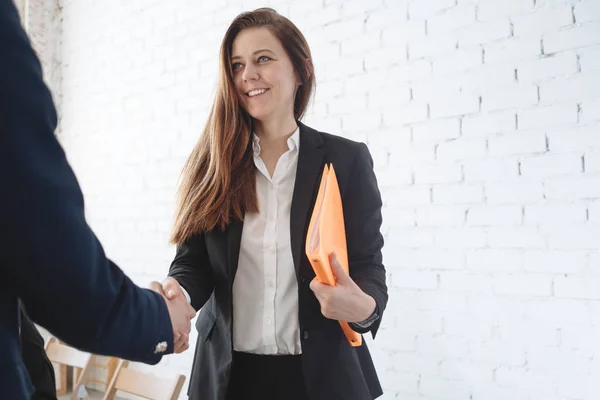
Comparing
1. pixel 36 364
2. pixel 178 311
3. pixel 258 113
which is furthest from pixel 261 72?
pixel 36 364

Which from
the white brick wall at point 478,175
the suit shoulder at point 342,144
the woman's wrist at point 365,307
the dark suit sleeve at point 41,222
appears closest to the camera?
the dark suit sleeve at point 41,222

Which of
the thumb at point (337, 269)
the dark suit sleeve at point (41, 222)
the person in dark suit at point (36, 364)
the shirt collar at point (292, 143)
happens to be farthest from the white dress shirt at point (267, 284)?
the dark suit sleeve at point (41, 222)

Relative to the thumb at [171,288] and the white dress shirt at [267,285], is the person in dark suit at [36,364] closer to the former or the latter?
the thumb at [171,288]

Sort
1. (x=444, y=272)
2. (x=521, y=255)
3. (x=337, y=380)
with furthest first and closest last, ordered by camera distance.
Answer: (x=444, y=272)
(x=521, y=255)
(x=337, y=380)

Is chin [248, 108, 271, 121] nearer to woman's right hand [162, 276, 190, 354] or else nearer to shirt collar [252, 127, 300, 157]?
shirt collar [252, 127, 300, 157]

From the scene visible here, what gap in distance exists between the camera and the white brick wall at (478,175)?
183cm

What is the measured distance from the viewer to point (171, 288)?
122 cm

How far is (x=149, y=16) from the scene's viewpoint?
340 centimetres

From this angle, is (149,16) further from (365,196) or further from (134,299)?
(134,299)

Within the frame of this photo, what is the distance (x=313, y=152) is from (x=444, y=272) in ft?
3.25

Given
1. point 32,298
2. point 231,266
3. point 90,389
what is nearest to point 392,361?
point 231,266

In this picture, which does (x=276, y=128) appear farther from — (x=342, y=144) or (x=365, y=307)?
(x=365, y=307)

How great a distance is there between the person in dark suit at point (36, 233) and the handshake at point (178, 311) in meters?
Result: 0.39

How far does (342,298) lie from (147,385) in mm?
1404
